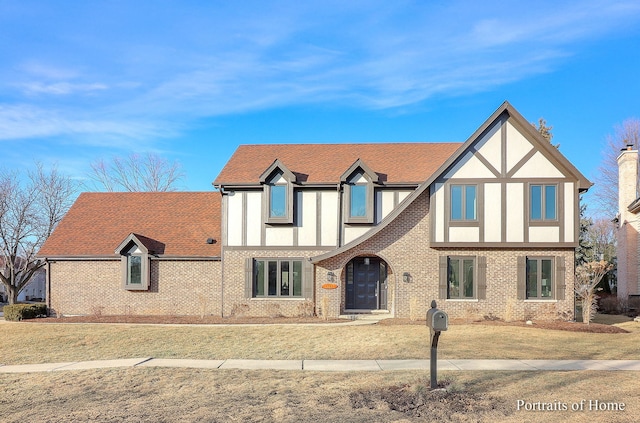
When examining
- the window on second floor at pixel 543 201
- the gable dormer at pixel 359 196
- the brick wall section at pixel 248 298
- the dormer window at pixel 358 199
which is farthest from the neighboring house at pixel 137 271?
the window on second floor at pixel 543 201

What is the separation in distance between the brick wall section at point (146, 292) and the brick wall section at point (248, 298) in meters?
0.62

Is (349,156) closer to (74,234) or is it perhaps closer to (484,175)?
(484,175)

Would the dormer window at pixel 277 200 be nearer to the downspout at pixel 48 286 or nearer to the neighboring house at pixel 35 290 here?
the downspout at pixel 48 286

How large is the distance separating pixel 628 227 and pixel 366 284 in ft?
49.4

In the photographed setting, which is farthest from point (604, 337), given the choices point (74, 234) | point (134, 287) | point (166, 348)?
point (74, 234)

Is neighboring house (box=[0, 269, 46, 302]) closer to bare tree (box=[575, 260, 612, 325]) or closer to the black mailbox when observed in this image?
bare tree (box=[575, 260, 612, 325])

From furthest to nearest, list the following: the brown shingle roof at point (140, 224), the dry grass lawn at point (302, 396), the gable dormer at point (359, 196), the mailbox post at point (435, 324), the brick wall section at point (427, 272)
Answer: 1. the brown shingle roof at point (140, 224)
2. the gable dormer at point (359, 196)
3. the brick wall section at point (427, 272)
4. the mailbox post at point (435, 324)
5. the dry grass lawn at point (302, 396)

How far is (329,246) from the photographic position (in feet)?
70.9

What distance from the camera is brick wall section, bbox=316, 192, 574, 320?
19656 millimetres

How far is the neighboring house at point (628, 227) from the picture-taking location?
25.1 m

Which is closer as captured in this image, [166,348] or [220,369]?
[220,369]

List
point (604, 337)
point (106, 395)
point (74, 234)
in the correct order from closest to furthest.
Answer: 1. point (106, 395)
2. point (604, 337)
3. point (74, 234)

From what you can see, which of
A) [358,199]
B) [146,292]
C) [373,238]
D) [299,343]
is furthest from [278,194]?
[299,343]

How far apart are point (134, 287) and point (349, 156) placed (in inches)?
466
